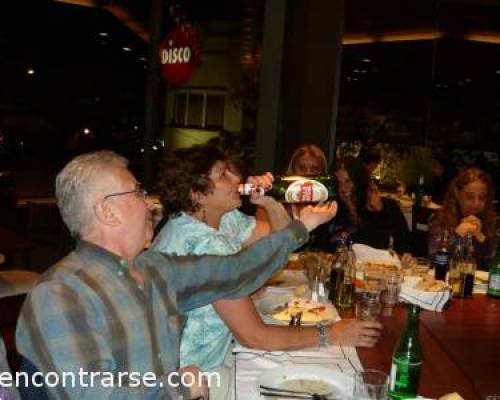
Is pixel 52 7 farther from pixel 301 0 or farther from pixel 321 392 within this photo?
pixel 321 392

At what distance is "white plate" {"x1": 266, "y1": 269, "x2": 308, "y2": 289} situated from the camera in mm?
2369

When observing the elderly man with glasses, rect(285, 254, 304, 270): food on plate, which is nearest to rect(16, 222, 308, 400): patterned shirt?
the elderly man with glasses

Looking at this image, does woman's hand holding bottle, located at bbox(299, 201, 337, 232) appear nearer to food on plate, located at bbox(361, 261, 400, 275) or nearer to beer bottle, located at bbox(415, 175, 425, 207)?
food on plate, located at bbox(361, 261, 400, 275)

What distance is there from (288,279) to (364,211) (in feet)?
3.50

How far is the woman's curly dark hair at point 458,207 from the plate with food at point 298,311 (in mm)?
1401

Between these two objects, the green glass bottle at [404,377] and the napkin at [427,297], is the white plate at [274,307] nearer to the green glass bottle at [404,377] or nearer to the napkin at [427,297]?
the napkin at [427,297]

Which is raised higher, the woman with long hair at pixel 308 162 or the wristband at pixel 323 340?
the woman with long hair at pixel 308 162

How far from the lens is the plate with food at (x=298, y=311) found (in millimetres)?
1934

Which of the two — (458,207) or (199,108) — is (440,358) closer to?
(458,207)

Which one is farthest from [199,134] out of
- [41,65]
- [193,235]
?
[193,235]

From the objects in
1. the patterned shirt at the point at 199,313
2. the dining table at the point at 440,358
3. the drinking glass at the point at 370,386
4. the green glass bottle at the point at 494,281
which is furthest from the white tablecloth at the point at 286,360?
A: the green glass bottle at the point at 494,281

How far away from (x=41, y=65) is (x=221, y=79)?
60.4 inches

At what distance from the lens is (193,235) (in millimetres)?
1754

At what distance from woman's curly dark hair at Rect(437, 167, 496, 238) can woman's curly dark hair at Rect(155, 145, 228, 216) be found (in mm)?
1802
